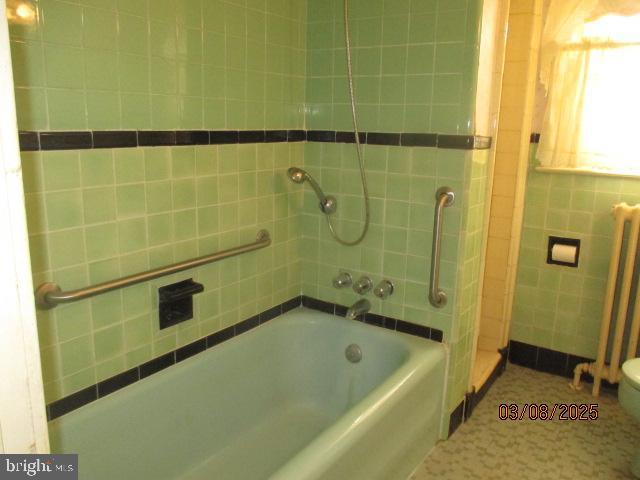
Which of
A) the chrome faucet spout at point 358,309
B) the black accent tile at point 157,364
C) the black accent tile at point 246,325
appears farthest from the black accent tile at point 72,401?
the chrome faucet spout at point 358,309

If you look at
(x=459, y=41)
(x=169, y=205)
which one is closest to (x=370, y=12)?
(x=459, y=41)

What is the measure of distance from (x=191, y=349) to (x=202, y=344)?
0.17 feet

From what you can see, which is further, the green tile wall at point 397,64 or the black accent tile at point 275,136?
the black accent tile at point 275,136

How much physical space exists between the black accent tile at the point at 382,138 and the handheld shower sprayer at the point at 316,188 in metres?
0.27

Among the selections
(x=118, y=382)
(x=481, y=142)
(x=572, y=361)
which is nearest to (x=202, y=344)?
(x=118, y=382)

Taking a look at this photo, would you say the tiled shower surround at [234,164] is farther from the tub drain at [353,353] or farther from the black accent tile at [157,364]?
the tub drain at [353,353]

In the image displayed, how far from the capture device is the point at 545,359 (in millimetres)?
2682

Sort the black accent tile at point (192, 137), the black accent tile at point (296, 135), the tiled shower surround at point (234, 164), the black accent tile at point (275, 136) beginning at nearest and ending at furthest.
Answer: the tiled shower surround at point (234, 164), the black accent tile at point (192, 137), the black accent tile at point (275, 136), the black accent tile at point (296, 135)

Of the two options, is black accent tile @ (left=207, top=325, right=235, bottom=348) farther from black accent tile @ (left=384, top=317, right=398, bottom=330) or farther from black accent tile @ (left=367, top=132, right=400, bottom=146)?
black accent tile @ (left=367, top=132, right=400, bottom=146)

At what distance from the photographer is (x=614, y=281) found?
2.32 metres

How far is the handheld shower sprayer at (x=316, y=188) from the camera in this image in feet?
6.68

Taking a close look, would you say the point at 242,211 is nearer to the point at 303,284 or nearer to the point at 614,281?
the point at 303,284

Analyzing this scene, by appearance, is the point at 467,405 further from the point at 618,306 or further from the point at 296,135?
the point at 296,135

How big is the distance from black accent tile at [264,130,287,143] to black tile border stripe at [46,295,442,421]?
69 centimetres
